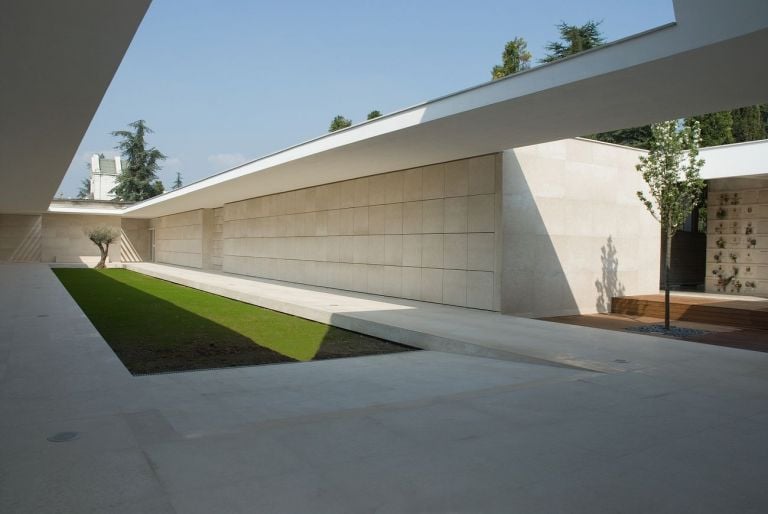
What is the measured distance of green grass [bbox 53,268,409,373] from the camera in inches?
302

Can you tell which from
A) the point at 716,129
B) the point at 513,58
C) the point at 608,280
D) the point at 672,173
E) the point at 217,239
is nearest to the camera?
the point at 672,173

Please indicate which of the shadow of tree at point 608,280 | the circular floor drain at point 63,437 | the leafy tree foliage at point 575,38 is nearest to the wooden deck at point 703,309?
the shadow of tree at point 608,280

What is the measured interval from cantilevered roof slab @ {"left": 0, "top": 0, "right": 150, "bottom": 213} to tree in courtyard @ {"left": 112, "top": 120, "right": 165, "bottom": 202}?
137 ft

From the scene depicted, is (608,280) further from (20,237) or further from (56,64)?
(20,237)

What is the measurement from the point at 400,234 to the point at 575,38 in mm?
Result: 25341

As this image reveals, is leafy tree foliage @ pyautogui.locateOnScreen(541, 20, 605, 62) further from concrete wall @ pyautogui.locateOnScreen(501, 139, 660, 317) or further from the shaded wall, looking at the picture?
concrete wall @ pyautogui.locateOnScreen(501, 139, 660, 317)

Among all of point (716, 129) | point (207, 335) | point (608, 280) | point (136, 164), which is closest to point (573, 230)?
point (608, 280)

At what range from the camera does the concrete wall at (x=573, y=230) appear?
11.7 m

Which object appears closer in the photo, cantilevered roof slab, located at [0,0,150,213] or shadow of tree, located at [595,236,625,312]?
cantilevered roof slab, located at [0,0,150,213]

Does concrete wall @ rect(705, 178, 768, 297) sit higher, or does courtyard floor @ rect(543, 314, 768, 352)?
concrete wall @ rect(705, 178, 768, 297)

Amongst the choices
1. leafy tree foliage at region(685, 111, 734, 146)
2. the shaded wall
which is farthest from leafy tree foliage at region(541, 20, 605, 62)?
Result: the shaded wall

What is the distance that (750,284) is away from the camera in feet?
52.3

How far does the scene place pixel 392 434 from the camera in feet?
13.5

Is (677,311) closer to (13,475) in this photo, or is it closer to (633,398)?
(633,398)
